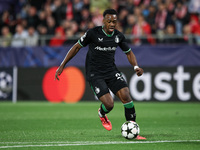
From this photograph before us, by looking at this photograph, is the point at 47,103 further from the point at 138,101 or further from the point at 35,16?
the point at 35,16

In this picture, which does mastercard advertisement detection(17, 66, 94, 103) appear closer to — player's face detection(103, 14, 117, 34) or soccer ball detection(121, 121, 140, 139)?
player's face detection(103, 14, 117, 34)

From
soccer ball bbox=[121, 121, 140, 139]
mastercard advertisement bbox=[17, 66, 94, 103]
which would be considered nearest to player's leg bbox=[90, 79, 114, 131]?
soccer ball bbox=[121, 121, 140, 139]

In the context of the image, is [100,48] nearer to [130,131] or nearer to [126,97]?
[126,97]

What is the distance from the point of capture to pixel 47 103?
56.5ft

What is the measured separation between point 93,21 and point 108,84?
1071cm

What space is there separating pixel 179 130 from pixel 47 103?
29.9ft

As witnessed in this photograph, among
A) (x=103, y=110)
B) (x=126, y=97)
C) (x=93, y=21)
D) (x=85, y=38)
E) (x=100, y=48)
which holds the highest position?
(x=93, y=21)

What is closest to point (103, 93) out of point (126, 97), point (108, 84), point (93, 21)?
point (108, 84)

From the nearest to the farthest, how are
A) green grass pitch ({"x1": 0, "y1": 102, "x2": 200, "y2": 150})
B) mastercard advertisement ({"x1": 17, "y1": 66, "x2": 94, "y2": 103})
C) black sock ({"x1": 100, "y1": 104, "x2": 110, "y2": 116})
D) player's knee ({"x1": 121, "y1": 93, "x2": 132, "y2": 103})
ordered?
1. green grass pitch ({"x1": 0, "y1": 102, "x2": 200, "y2": 150})
2. player's knee ({"x1": 121, "y1": 93, "x2": 132, "y2": 103})
3. black sock ({"x1": 100, "y1": 104, "x2": 110, "y2": 116})
4. mastercard advertisement ({"x1": 17, "y1": 66, "x2": 94, "y2": 103})

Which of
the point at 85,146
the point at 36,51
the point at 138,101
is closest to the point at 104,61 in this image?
the point at 85,146

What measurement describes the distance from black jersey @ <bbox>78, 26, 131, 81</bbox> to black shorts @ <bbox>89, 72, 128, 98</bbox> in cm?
10

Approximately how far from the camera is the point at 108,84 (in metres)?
8.44

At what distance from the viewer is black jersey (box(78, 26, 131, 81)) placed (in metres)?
8.28

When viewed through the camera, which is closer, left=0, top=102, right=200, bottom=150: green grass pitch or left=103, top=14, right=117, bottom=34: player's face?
left=0, top=102, right=200, bottom=150: green grass pitch
